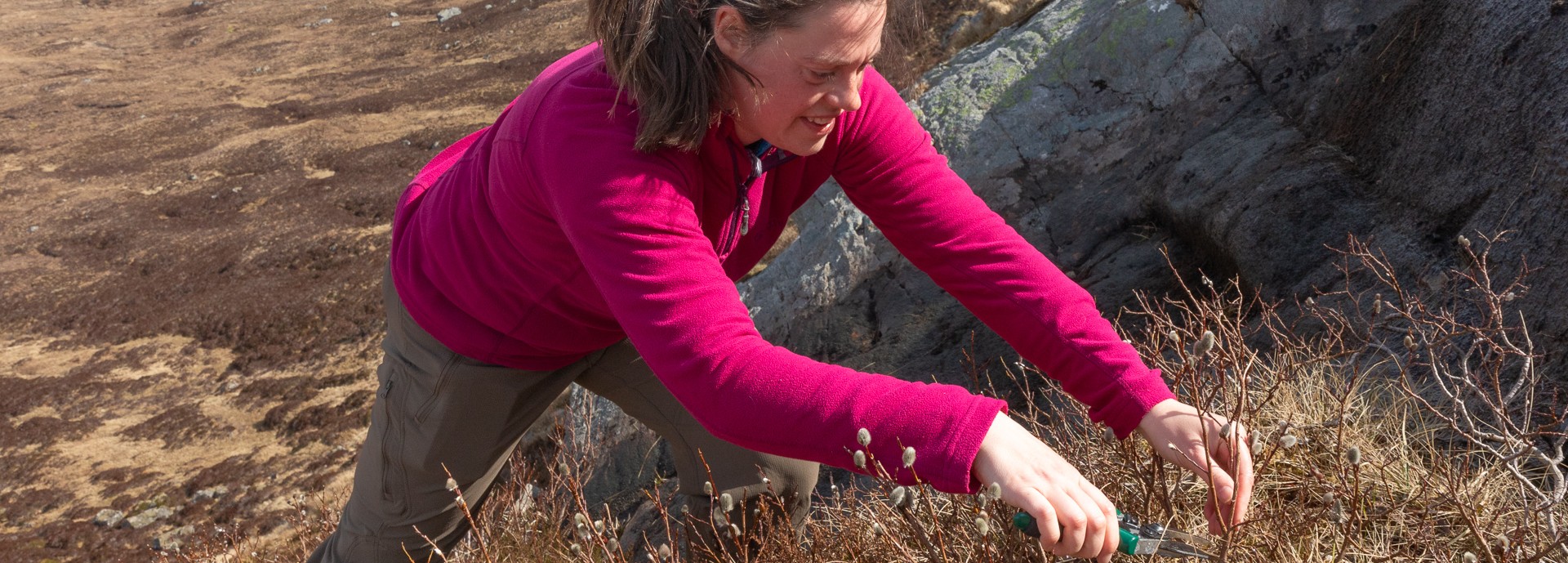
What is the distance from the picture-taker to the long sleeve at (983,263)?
2012mm

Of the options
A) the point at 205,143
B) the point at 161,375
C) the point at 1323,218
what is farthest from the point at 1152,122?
the point at 205,143

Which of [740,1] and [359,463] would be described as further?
Answer: [359,463]

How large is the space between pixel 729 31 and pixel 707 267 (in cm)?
41

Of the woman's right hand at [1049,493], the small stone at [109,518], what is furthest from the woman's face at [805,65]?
the small stone at [109,518]

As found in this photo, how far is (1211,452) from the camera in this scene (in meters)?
1.86

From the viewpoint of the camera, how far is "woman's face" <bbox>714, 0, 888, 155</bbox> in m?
1.79

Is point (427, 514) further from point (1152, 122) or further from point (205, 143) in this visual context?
point (205, 143)

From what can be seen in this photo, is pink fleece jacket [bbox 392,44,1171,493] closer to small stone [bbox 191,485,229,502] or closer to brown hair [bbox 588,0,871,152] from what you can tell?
brown hair [bbox 588,0,871,152]

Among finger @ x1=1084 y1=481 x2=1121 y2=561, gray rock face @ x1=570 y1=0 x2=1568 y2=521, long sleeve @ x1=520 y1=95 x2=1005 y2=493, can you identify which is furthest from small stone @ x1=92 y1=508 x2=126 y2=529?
finger @ x1=1084 y1=481 x2=1121 y2=561

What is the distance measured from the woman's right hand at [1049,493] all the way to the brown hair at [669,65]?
2.48ft

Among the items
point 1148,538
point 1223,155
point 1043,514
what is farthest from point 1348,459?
point 1223,155

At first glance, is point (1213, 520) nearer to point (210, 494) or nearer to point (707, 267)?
point (707, 267)

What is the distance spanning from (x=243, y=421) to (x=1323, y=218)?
7762 mm

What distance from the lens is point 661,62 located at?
1.91 m
